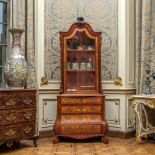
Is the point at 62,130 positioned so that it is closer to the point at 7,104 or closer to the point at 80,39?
the point at 7,104

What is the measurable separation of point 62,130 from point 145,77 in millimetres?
1497

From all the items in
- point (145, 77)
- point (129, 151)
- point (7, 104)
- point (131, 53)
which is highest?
point (131, 53)

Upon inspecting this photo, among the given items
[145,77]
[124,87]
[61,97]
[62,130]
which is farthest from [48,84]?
[145,77]

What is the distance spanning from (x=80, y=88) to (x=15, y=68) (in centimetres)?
122

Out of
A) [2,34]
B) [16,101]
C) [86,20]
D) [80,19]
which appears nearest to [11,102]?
[16,101]

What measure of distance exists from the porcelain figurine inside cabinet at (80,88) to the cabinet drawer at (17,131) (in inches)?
20.2

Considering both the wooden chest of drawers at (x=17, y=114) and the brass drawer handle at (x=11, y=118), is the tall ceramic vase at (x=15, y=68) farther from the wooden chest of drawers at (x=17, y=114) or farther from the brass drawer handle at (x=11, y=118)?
the brass drawer handle at (x=11, y=118)

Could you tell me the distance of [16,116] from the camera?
410 cm

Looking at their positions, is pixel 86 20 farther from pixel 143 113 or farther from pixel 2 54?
pixel 143 113

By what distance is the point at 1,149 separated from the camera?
4.21 m

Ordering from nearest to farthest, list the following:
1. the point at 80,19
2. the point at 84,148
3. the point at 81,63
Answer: the point at 84,148, the point at 80,19, the point at 81,63

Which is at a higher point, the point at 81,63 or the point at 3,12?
the point at 3,12

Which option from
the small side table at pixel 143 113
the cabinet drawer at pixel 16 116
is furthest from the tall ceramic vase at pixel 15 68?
the small side table at pixel 143 113

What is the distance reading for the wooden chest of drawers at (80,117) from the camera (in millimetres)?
4684
